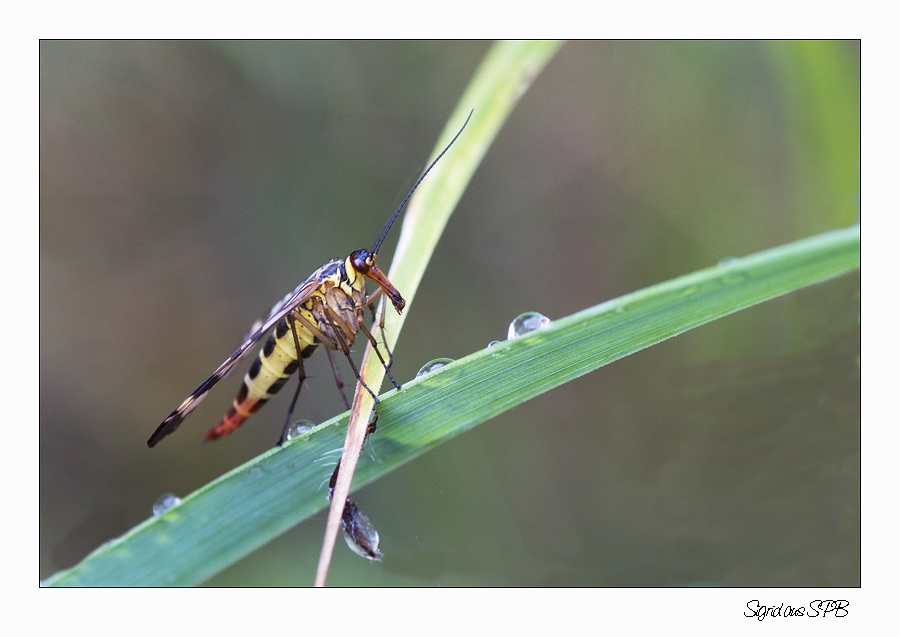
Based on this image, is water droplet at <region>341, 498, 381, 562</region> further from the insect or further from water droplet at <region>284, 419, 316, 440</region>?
the insect

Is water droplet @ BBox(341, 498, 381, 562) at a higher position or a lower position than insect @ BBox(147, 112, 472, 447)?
lower

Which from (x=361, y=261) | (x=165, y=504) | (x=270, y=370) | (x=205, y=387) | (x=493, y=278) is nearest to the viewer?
(x=165, y=504)

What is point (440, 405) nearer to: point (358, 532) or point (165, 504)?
point (358, 532)

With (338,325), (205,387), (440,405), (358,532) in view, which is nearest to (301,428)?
(358,532)

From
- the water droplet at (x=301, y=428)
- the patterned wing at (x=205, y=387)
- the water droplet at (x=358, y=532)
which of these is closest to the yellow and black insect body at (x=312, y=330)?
the patterned wing at (x=205, y=387)

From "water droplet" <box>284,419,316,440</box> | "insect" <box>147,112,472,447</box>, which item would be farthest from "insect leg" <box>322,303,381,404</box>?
"water droplet" <box>284,419,316,440</box>
